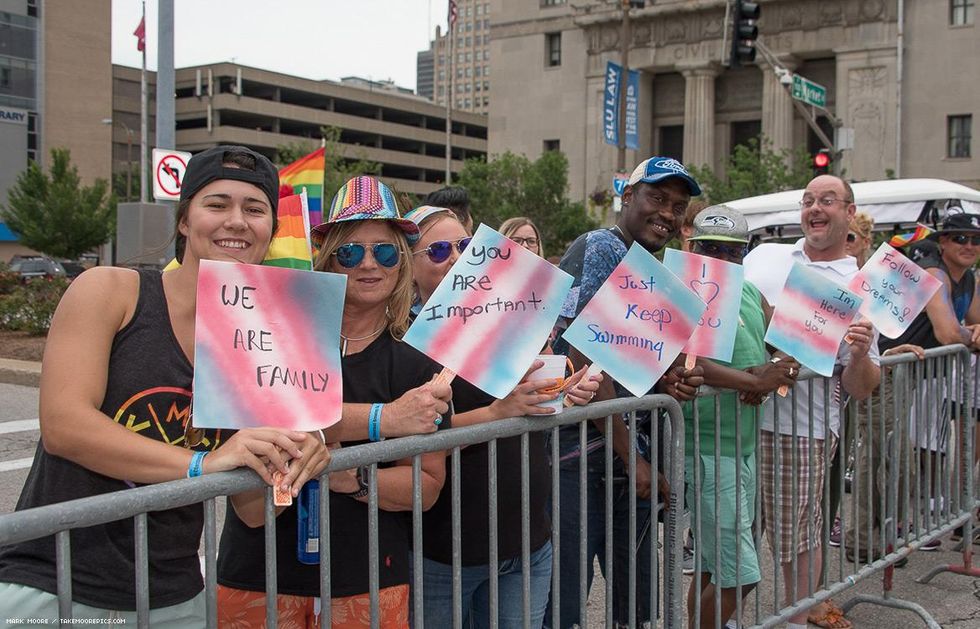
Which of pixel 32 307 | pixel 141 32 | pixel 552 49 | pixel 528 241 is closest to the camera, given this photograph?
pixel 528 241

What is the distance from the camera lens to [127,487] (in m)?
2.30

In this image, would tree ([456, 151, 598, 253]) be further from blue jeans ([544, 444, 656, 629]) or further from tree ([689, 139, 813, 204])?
blue jeans ([544, 444, 656, 629])

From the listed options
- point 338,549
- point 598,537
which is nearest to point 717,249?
point 598,537

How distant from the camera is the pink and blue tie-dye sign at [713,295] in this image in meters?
3.74

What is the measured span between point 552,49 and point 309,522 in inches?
2238

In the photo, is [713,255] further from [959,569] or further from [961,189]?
[961,189]

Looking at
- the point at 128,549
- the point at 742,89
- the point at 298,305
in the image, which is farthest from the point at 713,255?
the point at 742,89

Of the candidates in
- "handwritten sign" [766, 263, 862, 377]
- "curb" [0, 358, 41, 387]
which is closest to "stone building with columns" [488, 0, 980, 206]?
"curb" [0, 358, 41, 387]

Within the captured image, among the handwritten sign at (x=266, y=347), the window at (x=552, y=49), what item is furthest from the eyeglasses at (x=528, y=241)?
the window at (x=552, y=49)

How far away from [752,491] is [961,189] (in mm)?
9180

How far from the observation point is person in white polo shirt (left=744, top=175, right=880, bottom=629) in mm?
4336

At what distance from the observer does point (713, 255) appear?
4.19 m

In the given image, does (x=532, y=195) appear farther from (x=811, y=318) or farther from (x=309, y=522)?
(x=309, y=522)

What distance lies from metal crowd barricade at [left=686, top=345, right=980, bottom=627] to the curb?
403 inches
